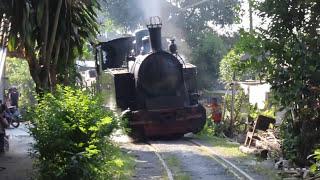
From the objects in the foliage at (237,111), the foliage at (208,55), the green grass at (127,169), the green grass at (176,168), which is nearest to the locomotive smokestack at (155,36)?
the foliage at (237,111)

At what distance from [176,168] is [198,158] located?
1199 mm

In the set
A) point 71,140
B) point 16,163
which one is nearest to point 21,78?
point 16,163

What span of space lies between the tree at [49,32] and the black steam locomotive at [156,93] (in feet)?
9.80

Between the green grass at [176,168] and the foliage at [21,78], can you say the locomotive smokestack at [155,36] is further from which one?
the foliage at [21,78]

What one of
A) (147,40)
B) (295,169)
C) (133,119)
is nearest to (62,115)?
(295,169)

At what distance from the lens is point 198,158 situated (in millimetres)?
10453

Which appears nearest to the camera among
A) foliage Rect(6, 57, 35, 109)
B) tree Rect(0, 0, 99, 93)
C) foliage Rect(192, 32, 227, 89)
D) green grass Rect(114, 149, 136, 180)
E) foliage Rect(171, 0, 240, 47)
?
green grass Rect(114, 149, 136, 180)

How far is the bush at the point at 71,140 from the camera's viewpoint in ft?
20.5

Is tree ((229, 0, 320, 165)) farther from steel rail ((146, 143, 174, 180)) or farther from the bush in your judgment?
the bush

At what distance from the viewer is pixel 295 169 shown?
848cm

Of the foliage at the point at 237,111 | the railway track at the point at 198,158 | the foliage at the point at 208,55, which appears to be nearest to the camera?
the railway track at the point at 198,158

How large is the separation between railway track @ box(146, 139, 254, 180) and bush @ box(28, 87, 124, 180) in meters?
2.15

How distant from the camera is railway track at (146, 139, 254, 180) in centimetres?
856

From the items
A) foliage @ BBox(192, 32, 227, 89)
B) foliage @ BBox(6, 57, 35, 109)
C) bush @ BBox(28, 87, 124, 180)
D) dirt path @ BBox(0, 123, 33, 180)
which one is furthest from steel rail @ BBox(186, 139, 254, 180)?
foliage @ BBox(6, 57, 35, 109)
